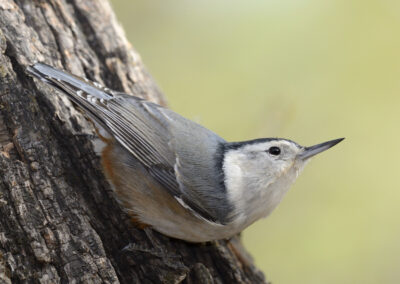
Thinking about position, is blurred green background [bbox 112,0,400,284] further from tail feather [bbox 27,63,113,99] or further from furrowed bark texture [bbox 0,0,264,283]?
tail feather [bbox 27,63,113,99]

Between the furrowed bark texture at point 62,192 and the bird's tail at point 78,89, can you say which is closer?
the furrowed bark texture at point 62,192

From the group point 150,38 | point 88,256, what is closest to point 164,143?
point 88,256

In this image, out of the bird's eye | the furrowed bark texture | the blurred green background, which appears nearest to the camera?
the furrowed bark texture

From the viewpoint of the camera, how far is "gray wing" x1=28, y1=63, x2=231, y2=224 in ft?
9.29

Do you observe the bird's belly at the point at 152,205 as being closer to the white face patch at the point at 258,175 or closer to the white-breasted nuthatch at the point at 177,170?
the white-breasted nuthatch at the point at 177,170

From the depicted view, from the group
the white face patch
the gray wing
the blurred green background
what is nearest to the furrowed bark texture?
the gray wing

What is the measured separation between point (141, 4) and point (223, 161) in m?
3.60

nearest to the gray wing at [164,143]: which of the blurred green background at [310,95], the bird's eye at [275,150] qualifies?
the bird's eye at [275,150]

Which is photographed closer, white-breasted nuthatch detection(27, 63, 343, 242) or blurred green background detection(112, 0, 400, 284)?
white-breasted nuthatch detection(27, 63, 343, 242)

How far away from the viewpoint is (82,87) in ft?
9.37

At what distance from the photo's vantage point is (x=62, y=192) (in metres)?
2.61

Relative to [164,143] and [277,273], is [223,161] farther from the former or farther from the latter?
[277,273]

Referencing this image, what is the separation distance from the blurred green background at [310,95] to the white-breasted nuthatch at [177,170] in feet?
6.89

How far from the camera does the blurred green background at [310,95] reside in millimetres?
5223
